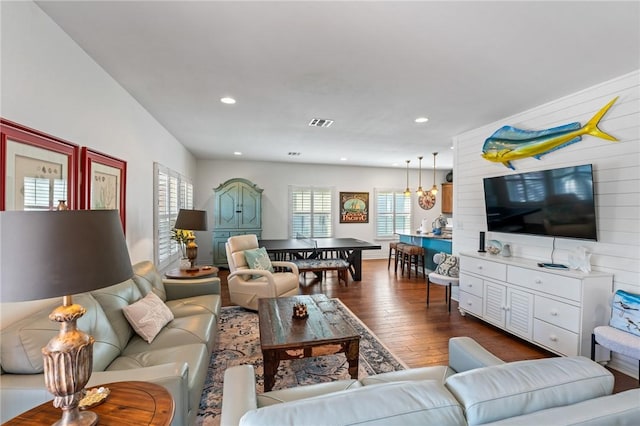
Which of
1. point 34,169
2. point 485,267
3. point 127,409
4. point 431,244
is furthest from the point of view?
point 431,244

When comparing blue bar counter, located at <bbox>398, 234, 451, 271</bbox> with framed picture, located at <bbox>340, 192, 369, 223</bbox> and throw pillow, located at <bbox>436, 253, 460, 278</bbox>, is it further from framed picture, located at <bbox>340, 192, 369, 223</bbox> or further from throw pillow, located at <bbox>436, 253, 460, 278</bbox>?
framed picture, located at <bbox>340, 192, 369, 223</bbox>

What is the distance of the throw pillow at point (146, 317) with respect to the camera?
2061 mm

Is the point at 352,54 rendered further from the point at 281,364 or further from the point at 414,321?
the point at 414,321

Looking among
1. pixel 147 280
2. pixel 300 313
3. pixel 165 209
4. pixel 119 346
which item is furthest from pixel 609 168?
pixel 165 209

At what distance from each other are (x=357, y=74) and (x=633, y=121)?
250 centimetres

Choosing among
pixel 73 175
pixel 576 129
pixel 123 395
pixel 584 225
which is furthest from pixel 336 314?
pixel 576 129

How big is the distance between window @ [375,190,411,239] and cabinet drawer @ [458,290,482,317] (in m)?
4.41

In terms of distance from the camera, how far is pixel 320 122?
→ 156 inches

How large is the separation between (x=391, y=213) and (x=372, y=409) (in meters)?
7.80

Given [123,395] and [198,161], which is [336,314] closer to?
[123,395]

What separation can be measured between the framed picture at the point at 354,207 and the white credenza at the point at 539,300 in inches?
172

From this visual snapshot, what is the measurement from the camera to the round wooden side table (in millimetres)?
1066

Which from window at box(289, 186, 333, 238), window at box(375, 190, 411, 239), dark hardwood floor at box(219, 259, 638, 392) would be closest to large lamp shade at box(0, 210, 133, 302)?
dark hardwood floor at box(219, 259, 638, 392)

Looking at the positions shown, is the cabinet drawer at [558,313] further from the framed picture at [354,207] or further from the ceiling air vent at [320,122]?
the framed picture at [354,207]
